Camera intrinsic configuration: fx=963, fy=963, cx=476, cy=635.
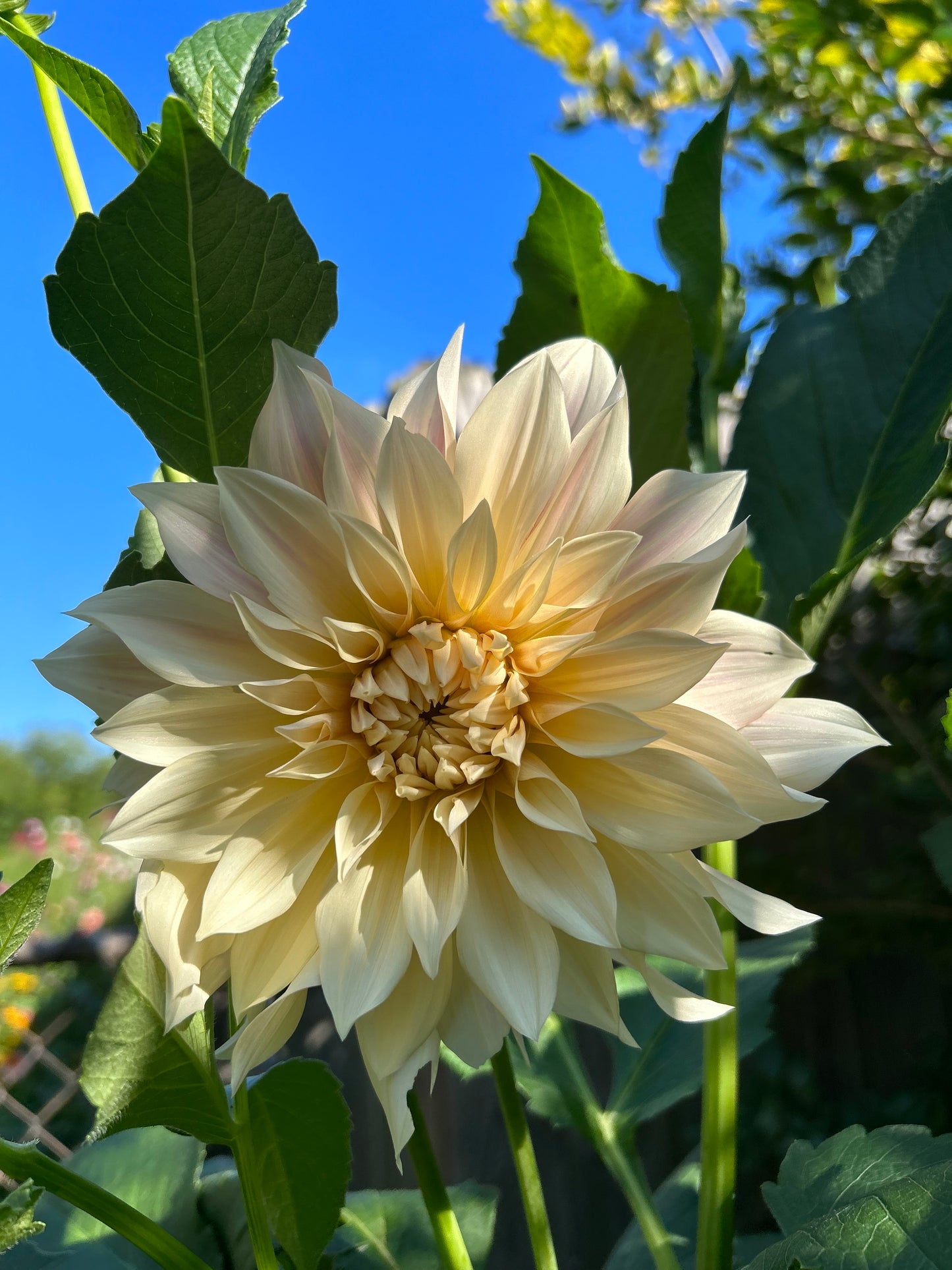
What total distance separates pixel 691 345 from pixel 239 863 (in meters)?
0.36

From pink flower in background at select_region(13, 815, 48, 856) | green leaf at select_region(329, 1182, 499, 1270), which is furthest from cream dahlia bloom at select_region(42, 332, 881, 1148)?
pink flower in background at select_region(13, 815, 48, 856)

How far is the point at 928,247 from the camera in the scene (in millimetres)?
575

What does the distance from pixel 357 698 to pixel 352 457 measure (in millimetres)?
110

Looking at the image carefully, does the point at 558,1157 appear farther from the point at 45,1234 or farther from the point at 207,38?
the point at 207,38

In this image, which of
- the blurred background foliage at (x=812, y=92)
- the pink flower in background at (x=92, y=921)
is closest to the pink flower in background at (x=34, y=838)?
the pink flower in background at (x=92, y=921)

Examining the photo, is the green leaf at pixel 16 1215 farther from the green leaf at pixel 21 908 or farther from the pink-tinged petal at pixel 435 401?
the pink-tinged petal at pixel 435 401

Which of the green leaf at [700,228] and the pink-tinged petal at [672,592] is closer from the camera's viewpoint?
the pink-tinged petal at [672,592]

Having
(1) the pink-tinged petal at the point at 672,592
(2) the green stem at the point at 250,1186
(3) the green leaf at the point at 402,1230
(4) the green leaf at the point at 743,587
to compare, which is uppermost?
(1) the pink-tinged petal at the point at 672,592

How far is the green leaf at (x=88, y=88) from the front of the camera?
41 cm

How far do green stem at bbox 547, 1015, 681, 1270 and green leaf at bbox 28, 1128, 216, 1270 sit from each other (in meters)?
0.24

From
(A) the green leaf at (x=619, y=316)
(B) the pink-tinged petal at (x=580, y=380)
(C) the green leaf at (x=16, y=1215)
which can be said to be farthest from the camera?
(A) the green leaf at (x=619, y=316)

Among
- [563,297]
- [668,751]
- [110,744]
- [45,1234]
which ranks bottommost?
[45,1234]

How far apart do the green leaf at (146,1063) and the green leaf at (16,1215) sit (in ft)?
0.25

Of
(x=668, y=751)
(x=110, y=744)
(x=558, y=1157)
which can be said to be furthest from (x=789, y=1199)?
(x=558, y=1157)
